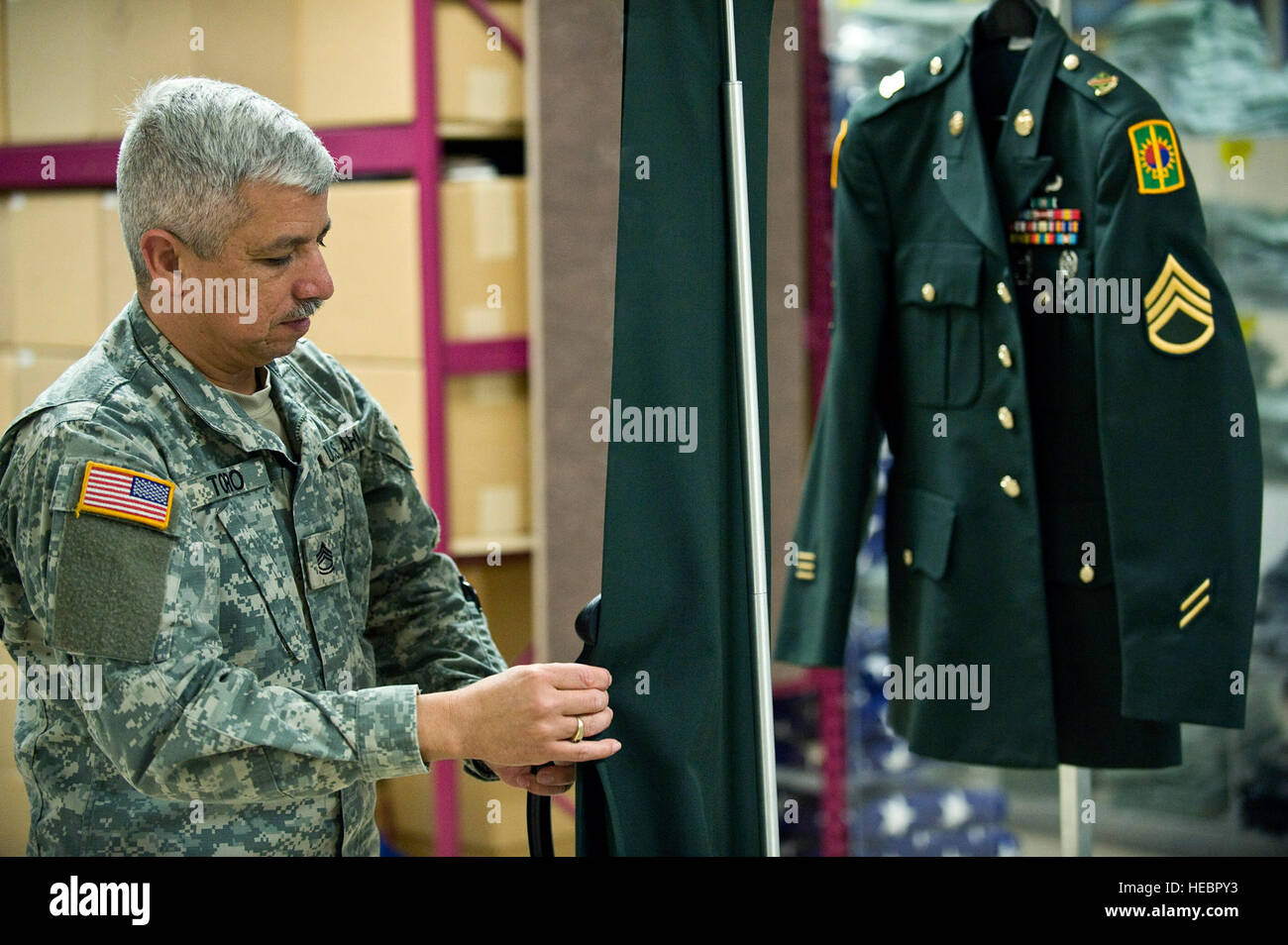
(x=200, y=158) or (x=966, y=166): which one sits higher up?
(x=966, y=166)

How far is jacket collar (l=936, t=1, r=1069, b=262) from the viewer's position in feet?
5.27

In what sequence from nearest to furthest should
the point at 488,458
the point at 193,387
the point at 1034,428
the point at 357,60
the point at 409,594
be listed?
the point at 193,387 < the point at 409,594 < the point at 1034,428 < the point at 357,60 < the point at 488,458

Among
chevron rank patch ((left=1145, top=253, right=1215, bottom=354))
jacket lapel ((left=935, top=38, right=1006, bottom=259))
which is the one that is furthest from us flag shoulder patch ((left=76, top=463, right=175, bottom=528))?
chevron rank patch ((left=1145, top=253, right=1215, bottom=354))

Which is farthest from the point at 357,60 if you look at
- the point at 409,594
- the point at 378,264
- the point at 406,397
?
the point at 409,594

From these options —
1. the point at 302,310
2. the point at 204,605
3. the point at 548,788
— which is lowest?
the point at 548,788

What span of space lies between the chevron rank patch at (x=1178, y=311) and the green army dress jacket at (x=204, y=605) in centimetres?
96

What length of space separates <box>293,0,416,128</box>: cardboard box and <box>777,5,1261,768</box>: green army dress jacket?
933mm

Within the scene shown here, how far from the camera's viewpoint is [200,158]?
109 centimetres

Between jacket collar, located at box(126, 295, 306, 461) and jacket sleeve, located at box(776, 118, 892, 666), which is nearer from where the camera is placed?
jacket collar, located at box(126, 295, 306, 461)

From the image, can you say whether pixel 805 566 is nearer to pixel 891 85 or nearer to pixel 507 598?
pixel 891 85

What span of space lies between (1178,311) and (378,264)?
142cm

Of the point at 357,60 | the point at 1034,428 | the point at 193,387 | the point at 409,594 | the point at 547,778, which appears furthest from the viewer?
the point at 357,60

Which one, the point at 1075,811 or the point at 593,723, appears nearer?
the point at 593,723

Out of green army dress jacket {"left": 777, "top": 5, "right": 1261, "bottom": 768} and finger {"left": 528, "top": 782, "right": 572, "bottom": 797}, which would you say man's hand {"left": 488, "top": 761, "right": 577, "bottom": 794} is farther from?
green army dress jacket {"left": 777, "top": 5, "right": 1261, "bottom": 768}
